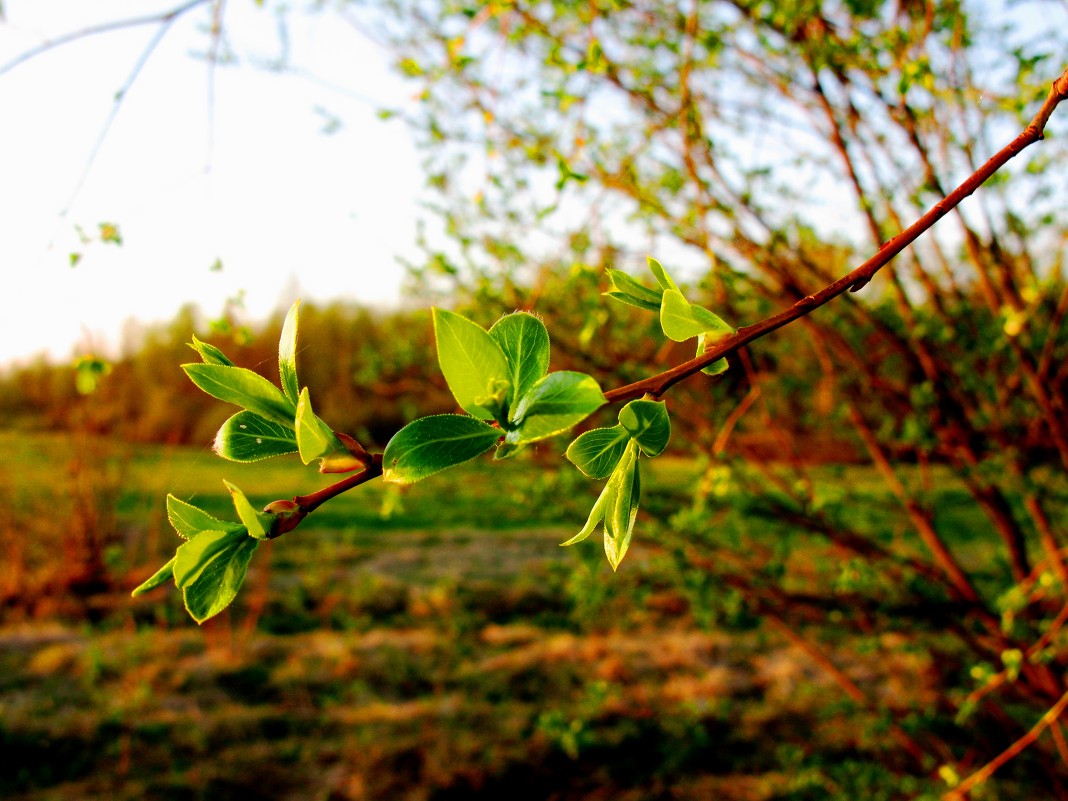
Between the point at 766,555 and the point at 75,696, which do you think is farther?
the point at 75,696

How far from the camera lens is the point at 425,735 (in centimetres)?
361

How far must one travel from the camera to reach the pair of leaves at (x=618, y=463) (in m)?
0.36

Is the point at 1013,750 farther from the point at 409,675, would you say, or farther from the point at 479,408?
the point at 409,675

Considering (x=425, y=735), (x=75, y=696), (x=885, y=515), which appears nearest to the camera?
(x=885, y=515)

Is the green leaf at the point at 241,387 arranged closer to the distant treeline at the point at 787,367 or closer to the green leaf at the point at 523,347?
the green leaf at the point at 523,347

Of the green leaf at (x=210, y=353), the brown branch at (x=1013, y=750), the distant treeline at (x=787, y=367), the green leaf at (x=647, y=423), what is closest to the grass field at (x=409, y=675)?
the distant treeline at (x=787, y=367)

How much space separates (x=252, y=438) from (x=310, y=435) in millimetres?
67

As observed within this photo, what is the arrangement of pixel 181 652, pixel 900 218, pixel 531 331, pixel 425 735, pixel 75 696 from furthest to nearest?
1. pixel 181 652
2. pixel 75 696
3. pixel 425 735
4. pixel 900 218
5. pixel 531 331

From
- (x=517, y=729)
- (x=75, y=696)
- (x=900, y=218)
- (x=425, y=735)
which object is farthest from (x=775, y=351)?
(x=75, y=696)

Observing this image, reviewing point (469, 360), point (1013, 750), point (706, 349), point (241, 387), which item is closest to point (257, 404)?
point (241, 387)

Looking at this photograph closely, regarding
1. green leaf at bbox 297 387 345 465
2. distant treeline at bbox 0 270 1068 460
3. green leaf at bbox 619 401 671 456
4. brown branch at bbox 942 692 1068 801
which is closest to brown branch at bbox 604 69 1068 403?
green leaf at bbox 619 401 671 456

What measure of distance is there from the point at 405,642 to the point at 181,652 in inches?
50.4

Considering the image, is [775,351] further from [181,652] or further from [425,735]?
[181,652]

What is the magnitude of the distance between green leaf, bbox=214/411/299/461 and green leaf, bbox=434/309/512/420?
0.35 ft
